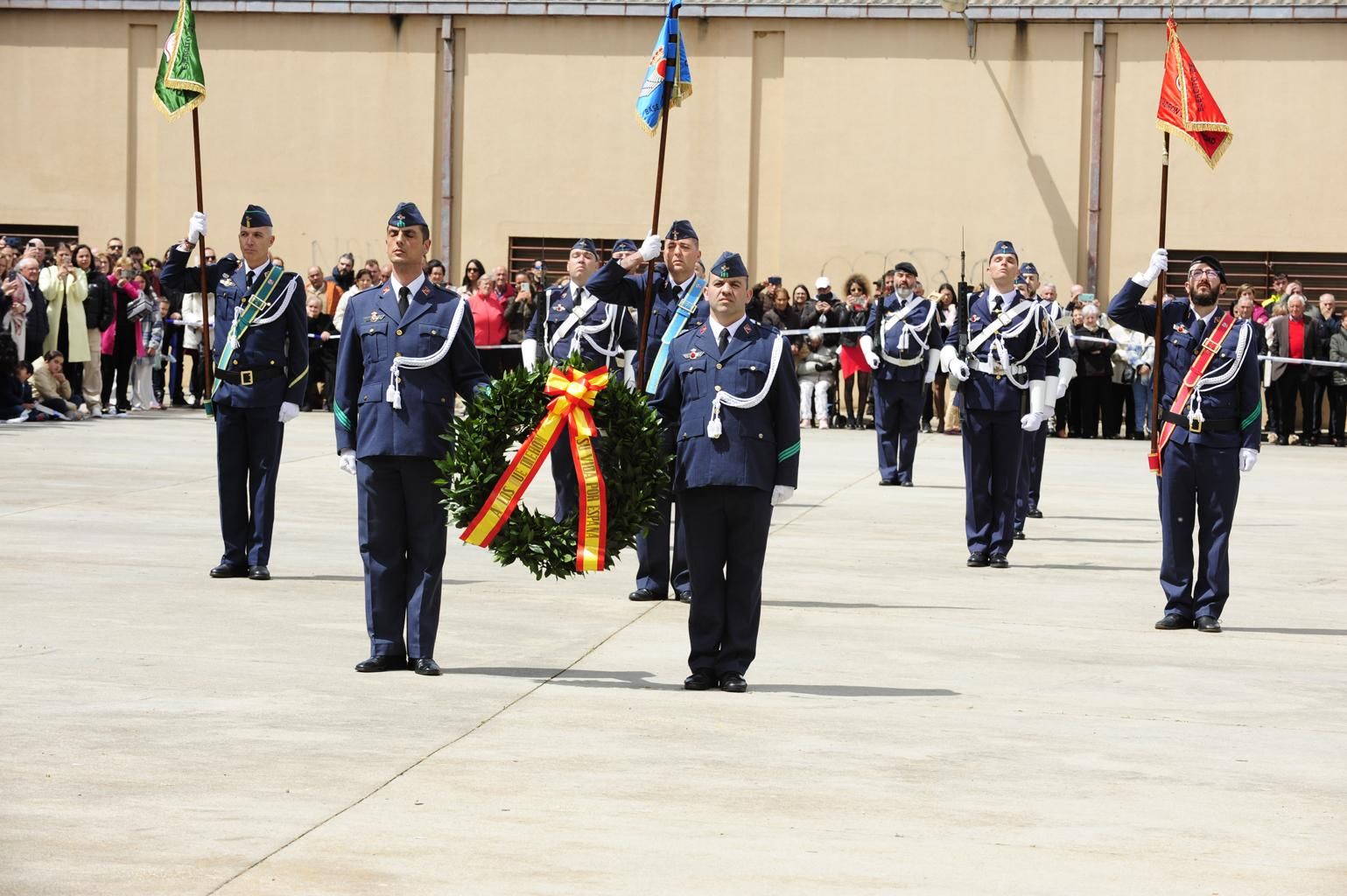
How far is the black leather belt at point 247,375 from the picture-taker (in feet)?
40.0

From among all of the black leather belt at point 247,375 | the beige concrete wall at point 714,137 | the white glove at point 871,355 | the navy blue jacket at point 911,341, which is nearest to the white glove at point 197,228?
the black leather belt at point 247,375

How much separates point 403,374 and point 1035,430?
23.9ft

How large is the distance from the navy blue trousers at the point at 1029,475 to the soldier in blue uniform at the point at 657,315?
4145 mm

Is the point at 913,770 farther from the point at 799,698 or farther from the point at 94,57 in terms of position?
the point at 94,57

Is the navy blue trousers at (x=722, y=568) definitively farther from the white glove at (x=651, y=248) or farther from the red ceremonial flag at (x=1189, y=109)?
the red ceremonial flag at (x=1189, y=109)

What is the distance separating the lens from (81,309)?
23188 millimetres

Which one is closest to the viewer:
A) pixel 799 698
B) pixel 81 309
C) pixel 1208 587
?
pixel 799 698

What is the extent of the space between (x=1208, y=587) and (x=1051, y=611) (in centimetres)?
96

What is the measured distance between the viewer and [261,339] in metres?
12.3

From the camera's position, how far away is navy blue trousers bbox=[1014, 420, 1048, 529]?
1530 cm

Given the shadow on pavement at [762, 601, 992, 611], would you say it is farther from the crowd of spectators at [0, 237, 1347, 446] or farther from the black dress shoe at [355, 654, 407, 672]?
the crowd of spectators at [0, 237, 1347, 446]

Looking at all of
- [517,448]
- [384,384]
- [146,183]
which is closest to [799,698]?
[517,448]

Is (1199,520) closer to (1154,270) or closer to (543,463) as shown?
(1154,270)

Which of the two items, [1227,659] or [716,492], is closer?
[716,492]
